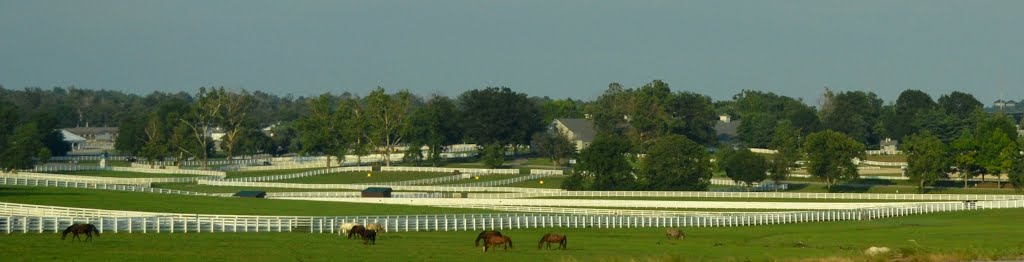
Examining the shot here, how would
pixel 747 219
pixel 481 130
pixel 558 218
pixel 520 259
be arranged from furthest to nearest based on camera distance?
pixel 481 130 → pixel 747 219 → pixel 558 218 → pixel 520 259

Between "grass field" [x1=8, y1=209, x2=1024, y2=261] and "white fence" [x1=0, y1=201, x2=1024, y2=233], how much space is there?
1.25 meters

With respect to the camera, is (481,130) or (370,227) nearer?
(370,227)

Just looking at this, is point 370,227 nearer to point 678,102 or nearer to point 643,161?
point 643,161

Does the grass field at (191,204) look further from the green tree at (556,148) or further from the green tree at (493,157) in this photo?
the green tree at (556,148)

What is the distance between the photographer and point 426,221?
219ft

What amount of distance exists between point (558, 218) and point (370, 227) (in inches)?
627

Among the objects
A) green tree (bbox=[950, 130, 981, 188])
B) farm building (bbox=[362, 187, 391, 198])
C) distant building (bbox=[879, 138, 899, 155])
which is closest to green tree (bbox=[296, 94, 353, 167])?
farm building (bbox=[362, 187, 391, 198])

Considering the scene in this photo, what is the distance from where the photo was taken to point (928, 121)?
197 meters

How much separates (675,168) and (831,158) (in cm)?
1173

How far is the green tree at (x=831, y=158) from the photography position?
124500 millimetres

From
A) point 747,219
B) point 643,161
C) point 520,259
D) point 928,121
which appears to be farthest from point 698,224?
point 928,121

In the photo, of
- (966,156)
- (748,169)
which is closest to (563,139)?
(748,169)

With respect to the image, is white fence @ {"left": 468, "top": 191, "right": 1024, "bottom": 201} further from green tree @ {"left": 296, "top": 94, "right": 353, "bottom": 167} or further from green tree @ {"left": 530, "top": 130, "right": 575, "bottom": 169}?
green tree @ {"left": 296, "top": 94, "right": 353, "bottom": 167}

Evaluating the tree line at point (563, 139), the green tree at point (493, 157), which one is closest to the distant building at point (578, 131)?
the tree line at point (563, 139)
